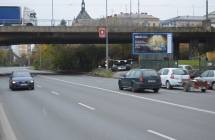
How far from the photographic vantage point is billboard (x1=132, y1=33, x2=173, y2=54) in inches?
2397

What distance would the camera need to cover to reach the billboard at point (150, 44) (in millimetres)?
60875

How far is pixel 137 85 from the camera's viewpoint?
104 feet

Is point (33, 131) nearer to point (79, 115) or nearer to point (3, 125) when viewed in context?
point (3, 125)

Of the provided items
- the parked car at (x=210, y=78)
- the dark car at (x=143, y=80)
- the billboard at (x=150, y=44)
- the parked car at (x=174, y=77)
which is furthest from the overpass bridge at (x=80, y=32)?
the dark car at (x=143, y=80)

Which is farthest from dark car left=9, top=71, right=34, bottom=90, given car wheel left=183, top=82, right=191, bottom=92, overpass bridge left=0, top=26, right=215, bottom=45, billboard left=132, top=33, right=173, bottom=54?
overpass bridge left=0, top=26, right=215, bottom=45

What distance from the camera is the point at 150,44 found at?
6106cm

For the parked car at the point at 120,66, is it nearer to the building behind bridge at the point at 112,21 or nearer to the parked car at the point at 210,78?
the building behind bridge at the point at 112,21

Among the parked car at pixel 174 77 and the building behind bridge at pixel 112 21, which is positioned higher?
the building behind bridge at pixel 112 21

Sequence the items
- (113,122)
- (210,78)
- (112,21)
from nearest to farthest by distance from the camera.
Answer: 1. (113,122)
2. (210,78)
3. (112,21)

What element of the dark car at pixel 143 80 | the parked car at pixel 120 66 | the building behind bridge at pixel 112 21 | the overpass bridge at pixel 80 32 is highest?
the building behind bridge at pixel 112 21

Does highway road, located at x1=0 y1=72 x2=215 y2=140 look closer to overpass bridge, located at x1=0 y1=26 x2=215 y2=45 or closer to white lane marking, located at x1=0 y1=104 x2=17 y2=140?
white lane marking, located at x1=0 y1=104 x2=17 y2=140

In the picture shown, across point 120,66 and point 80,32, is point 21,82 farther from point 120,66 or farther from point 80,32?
point 120,66

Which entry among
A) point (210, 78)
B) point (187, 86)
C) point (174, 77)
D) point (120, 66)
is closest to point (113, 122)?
point (187, 86)

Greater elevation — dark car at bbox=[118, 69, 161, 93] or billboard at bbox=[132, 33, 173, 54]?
billboard at bbox=[132, 33, 173, 54]
